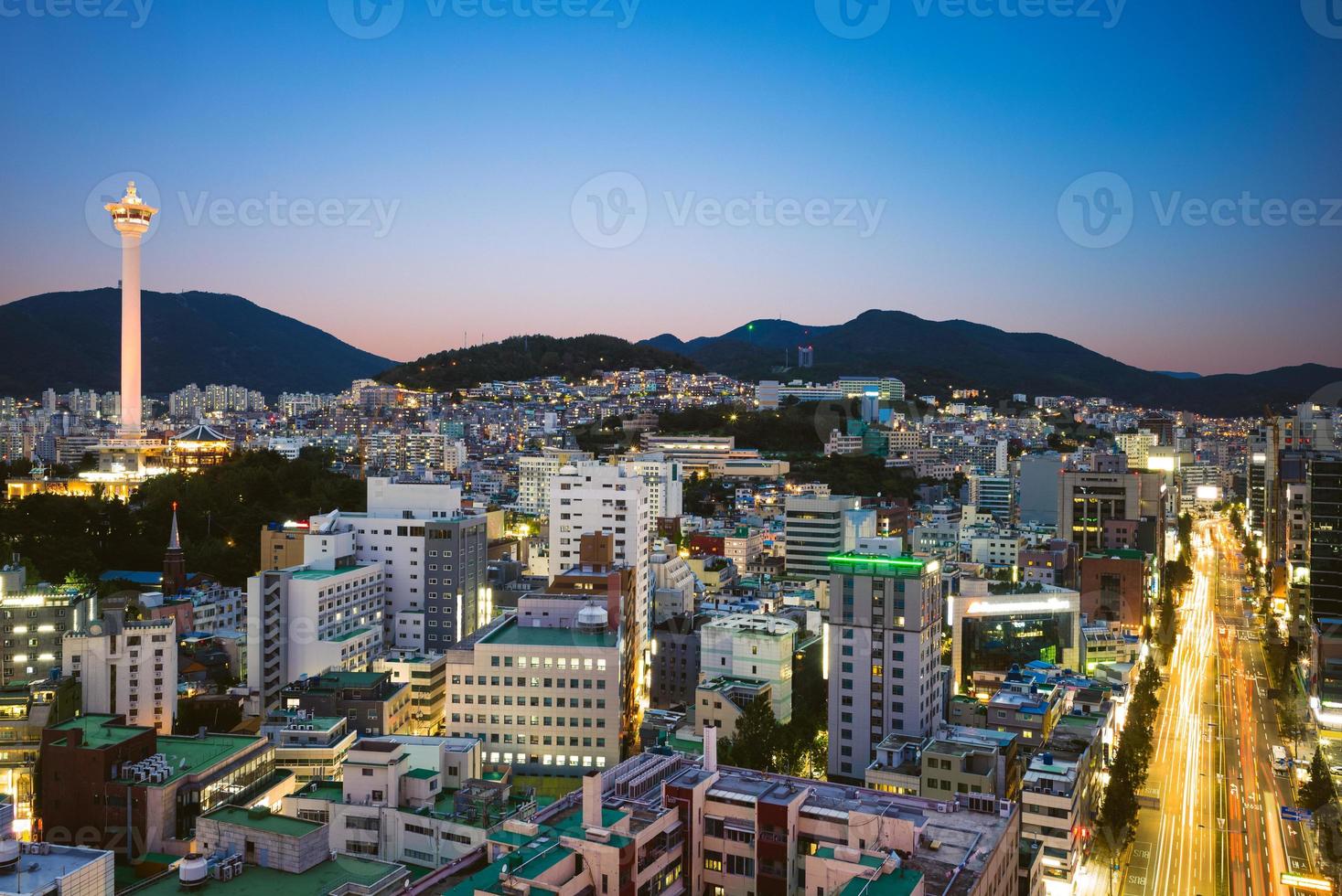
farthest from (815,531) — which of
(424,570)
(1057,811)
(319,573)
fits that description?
(1057,811)

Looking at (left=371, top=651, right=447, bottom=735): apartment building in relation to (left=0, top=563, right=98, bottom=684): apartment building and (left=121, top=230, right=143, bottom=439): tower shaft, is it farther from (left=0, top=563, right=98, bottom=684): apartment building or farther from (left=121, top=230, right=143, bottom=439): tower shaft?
(left=121, top=230, right=143, bottom=439): tower shaft

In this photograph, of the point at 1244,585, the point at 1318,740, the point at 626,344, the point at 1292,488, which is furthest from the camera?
the point at 626,344

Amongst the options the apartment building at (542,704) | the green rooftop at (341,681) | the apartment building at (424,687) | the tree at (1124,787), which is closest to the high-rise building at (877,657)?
the tree at (1124,787)

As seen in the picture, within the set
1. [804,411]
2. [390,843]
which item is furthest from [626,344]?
[390,843]

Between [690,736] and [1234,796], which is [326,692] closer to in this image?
[690,736]

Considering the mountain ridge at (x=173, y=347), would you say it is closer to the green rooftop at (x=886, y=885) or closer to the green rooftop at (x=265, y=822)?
the green rooftop at (x=265, y=822)

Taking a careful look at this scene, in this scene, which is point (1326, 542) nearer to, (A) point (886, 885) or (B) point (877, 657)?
(B) point (877, 657)
